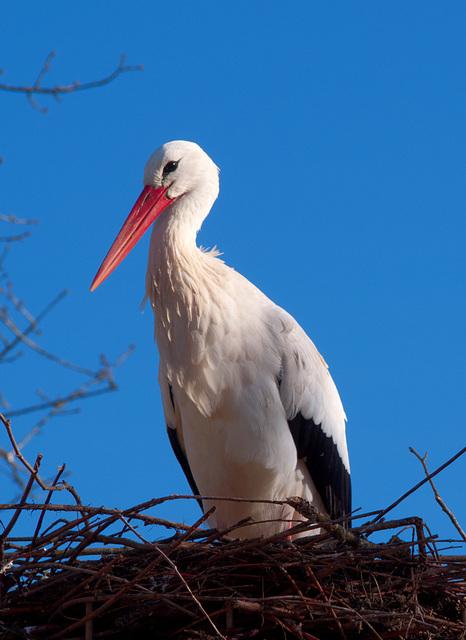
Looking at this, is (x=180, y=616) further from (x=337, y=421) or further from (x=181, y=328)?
(x=337, y=421)

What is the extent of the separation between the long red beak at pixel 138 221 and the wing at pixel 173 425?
0.72m

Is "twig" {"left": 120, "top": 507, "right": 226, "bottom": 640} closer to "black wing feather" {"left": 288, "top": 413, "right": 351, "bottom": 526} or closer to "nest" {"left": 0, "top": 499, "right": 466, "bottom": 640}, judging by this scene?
"nest" {"left": 0, "top": 499, "right": 466, "bottom": 640}

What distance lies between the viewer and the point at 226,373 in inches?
175

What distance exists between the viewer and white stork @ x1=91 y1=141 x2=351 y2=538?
175 inches

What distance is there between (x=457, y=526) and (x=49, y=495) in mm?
1702

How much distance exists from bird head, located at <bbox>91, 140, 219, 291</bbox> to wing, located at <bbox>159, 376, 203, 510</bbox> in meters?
0.71

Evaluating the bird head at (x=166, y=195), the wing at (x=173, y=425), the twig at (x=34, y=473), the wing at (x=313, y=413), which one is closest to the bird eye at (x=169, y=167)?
the bird head at (x=166, y=195)

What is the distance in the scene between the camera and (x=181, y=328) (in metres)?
4.55

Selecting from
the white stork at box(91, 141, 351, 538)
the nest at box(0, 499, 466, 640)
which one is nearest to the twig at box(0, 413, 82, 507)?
the nest at box(0, 499, 466, 640)

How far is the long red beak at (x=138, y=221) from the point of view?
489 centimetres

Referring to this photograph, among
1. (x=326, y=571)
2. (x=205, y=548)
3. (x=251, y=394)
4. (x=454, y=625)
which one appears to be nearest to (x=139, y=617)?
(x=205, y=548)

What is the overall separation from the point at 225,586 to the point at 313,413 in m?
1.61

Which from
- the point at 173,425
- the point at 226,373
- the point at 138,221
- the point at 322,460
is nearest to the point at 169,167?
the point at 138,221

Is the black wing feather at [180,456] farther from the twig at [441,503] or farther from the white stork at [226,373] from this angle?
the twig at [441,503]
